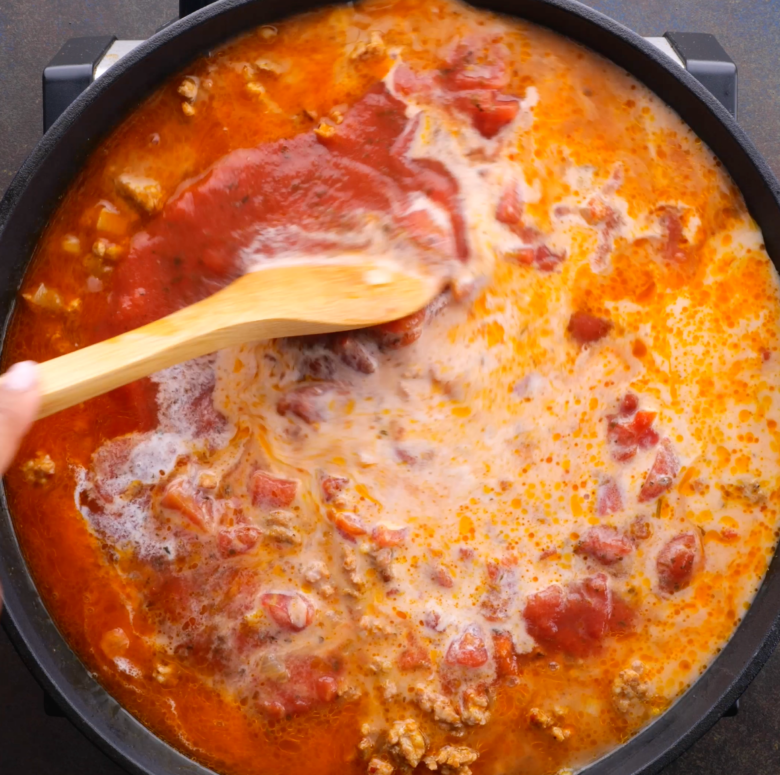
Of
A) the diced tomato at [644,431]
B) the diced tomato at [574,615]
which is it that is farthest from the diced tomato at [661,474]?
the diced tomato at [574,615]

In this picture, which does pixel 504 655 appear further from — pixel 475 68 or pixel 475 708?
pixel 475 68

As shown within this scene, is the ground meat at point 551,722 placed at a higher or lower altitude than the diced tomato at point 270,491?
lower

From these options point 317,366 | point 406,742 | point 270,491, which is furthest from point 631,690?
point 317,366

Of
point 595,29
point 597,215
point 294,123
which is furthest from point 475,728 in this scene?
point 595,29

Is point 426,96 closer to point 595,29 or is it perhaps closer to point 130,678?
point 595,29

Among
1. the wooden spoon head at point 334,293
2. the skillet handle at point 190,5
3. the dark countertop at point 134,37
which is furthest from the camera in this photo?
the dark countertop at point 134,37

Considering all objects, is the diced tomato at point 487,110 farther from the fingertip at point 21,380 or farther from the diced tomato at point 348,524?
the fingertip at point 21,380
